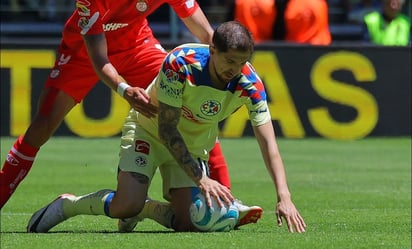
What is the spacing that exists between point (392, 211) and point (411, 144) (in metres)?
6.88

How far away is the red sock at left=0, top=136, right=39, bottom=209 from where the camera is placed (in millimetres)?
8789

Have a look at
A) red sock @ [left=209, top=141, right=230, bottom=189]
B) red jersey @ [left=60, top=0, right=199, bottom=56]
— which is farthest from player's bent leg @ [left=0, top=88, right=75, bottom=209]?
red sock @ [left=209, top=141, right=230, bottom=189]

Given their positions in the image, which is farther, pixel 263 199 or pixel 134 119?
pixel 263 199

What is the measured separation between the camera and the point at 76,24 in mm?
8875

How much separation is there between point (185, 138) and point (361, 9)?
14912mm

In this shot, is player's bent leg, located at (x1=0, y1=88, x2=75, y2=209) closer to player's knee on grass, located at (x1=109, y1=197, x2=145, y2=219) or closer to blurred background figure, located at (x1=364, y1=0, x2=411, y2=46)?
player's knee on grass, located at (x1=109, y1=197, x2=145, y2=219)

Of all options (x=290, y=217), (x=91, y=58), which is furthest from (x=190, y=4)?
(x=290, y=217)

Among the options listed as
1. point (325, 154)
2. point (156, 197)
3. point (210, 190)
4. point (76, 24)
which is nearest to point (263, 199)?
point (156, 197)

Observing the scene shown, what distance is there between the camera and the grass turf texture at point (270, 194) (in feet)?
24.3

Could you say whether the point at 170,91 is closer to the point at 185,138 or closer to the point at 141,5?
the point at 185,138

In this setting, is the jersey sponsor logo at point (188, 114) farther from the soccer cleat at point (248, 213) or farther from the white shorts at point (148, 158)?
the soccer cleat at point (248, 213)

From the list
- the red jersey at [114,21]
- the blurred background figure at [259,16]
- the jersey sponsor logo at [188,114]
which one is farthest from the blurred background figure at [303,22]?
the jersey sponsor logo at [188,114]

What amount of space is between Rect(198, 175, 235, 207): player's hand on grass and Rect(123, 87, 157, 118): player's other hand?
2.17ft

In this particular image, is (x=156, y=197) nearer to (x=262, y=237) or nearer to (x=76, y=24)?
(x=76, y=24)
